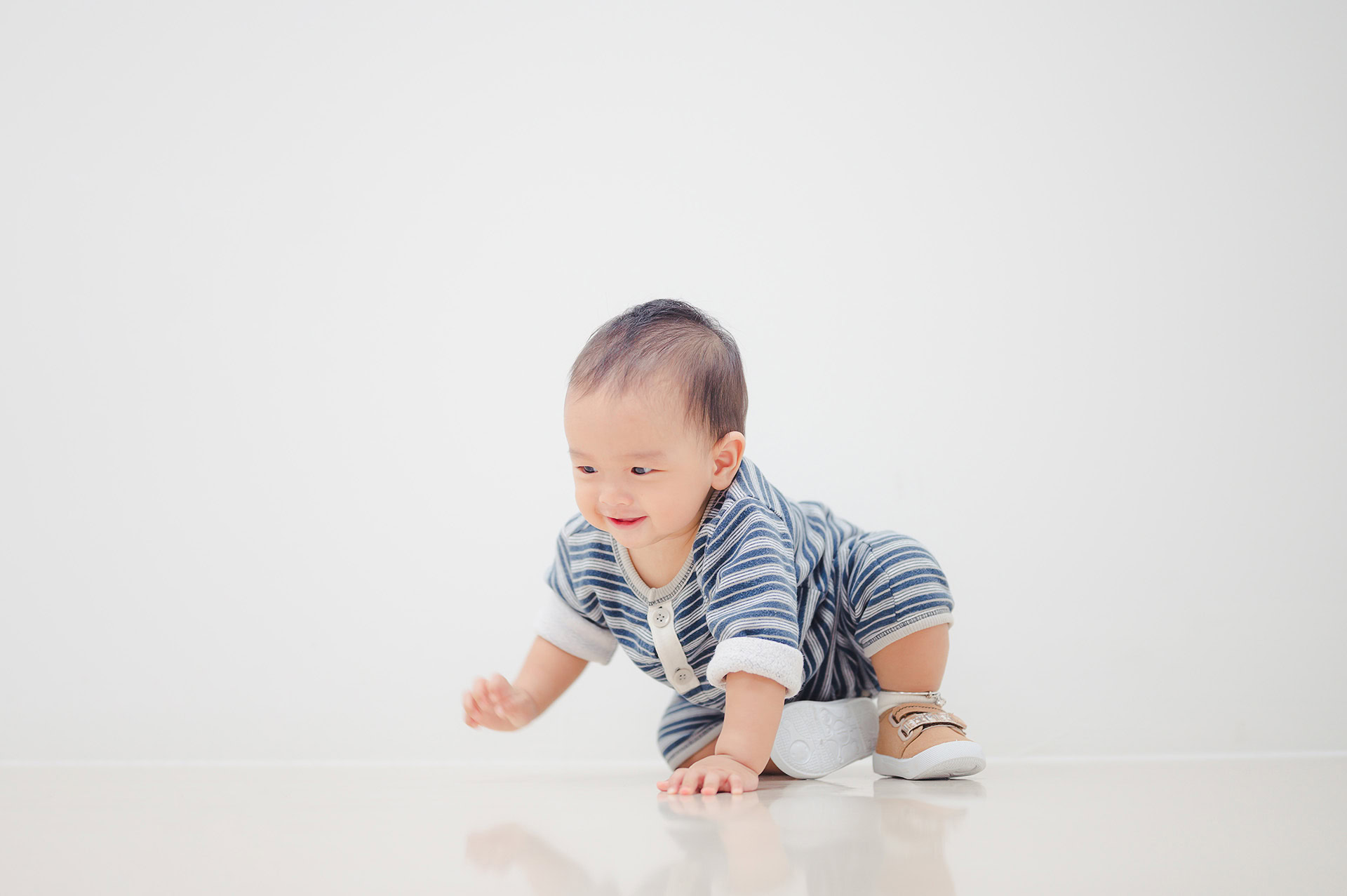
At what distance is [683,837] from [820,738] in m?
0.45

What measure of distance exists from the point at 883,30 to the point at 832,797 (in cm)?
117

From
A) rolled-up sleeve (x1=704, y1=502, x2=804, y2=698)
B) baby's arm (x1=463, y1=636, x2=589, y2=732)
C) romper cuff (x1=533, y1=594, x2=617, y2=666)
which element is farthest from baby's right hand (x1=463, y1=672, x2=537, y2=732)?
rolled-up sleeve (x1=704, y1=502, x2=804, y2=698)

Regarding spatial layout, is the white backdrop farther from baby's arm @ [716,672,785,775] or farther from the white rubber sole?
baby's arm @ [716,672,785,775]

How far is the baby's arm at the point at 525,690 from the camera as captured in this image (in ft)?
3.22

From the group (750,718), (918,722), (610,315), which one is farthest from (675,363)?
(610,315)

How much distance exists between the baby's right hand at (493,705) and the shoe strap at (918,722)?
38 centimetres

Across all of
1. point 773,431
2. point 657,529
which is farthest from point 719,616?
point 773,431

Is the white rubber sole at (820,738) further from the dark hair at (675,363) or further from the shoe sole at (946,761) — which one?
the dark hair at (675,363)

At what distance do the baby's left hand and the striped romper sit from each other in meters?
0.09

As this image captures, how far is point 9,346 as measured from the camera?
1494mm

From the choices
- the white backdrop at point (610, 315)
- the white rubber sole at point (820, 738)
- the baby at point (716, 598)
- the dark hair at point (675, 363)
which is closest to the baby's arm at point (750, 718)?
the baby at point (716, 598)

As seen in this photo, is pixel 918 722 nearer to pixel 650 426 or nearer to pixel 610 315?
pixel 650 426

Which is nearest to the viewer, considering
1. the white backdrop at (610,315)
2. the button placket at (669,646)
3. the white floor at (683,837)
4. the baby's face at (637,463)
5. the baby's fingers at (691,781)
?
the white floor at (683,837)

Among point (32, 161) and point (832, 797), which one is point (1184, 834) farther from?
point (32, 161)
